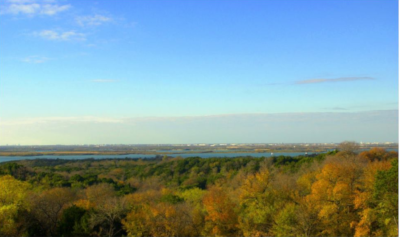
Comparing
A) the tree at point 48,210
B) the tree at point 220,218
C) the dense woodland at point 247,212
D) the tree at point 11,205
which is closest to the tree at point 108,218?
the dense woodland at point 247,212

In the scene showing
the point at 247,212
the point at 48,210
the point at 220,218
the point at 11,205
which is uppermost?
the point at 11,205

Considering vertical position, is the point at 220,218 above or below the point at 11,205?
below

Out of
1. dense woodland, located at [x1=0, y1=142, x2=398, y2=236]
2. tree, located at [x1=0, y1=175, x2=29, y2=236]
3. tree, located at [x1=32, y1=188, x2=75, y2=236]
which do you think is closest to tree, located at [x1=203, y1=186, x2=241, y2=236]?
dense woodland, located at [x1=0, y1=142, x2=398, y2=236]

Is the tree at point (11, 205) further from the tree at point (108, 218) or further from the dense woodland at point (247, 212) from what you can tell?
the tree at point (108, 218)

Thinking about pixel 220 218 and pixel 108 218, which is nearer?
pixel 108 218

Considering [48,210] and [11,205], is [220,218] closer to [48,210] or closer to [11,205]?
[48,210]

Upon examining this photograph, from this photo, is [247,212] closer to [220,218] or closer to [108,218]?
[220,218]

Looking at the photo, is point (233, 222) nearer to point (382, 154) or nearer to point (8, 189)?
point (8, 189)

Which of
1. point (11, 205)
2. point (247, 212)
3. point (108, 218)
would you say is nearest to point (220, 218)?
point (247, 212)

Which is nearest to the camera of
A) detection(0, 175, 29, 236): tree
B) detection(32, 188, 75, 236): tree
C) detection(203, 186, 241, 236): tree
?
detection(0, 175, 29, 236): tree

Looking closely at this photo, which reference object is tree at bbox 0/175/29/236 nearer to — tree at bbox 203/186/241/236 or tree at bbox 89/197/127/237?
tree at bbox 89/197/127/237

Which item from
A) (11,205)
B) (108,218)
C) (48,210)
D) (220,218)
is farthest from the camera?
(48,210)

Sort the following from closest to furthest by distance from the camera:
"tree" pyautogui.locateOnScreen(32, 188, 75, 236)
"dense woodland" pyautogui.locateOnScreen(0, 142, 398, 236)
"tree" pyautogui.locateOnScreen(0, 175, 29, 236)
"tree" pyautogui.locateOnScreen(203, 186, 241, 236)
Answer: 1. "tree" pyautogui.locateOnScreen(0, 175, 29, 236)
2. "dense woodland" pyautogui.locateOnScreen(0, 142, 398, 236)
3. "tree" pyautogui.locateOnScreen(203, 186, 241, 236)
4. "tree" pyautogui.locateOnScreen(32, 188, 75, 236)

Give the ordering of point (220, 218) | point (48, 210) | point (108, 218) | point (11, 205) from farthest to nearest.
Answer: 1. point (48, 210)
2. point (220, 218)
3. point (108, 218)
4. point (11, 205)
